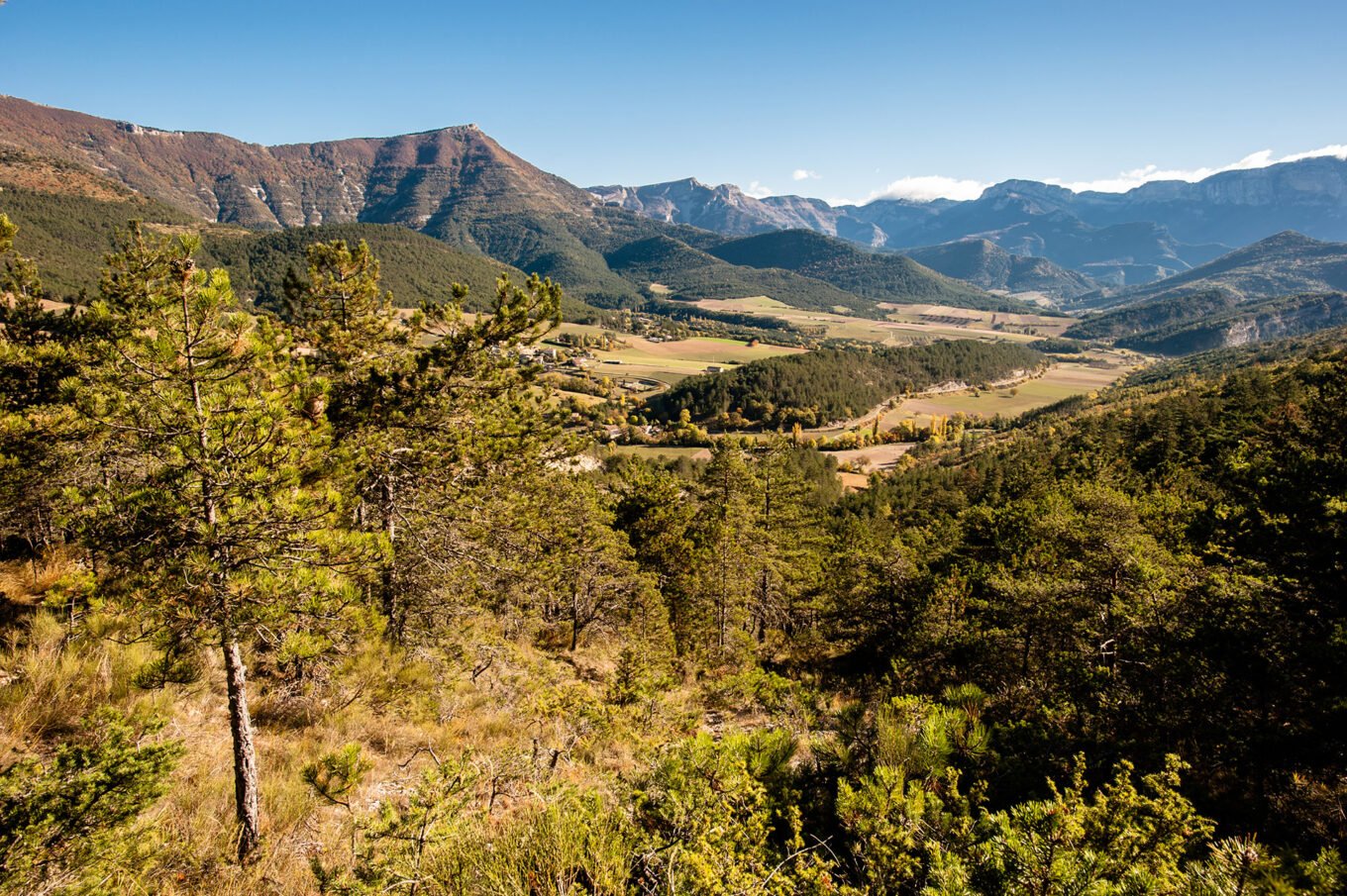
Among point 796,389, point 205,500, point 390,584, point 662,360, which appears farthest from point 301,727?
point 662,360

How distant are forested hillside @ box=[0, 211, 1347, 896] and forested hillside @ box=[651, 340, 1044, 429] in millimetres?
115996

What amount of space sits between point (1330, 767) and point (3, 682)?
16.2 meters

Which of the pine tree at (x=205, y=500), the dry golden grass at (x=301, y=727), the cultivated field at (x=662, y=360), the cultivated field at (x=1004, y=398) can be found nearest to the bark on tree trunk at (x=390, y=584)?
the dry golden grass at (x=301, y=727)

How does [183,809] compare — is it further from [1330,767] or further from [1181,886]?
[1330,767]

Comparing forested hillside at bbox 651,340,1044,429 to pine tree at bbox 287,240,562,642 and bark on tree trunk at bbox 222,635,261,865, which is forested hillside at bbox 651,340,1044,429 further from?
bark on tree trunk at bbox 222,635,261,865

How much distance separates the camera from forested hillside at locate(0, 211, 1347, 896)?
4.00 m

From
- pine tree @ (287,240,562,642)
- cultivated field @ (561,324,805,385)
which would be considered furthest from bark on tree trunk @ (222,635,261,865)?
cultivated field @ (561,324,805,385)

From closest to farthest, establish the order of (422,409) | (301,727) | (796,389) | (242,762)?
(242,762)
(301,727)
(422,409)
(796,389)

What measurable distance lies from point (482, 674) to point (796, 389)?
435 ft

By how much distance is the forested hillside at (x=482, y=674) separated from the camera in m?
4.00

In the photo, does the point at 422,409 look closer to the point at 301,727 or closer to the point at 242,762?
the point at 301,727

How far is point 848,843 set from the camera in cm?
477

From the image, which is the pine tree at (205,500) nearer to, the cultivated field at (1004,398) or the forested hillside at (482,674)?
the forested hillside at (482,674)

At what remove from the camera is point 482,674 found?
12094 mm
